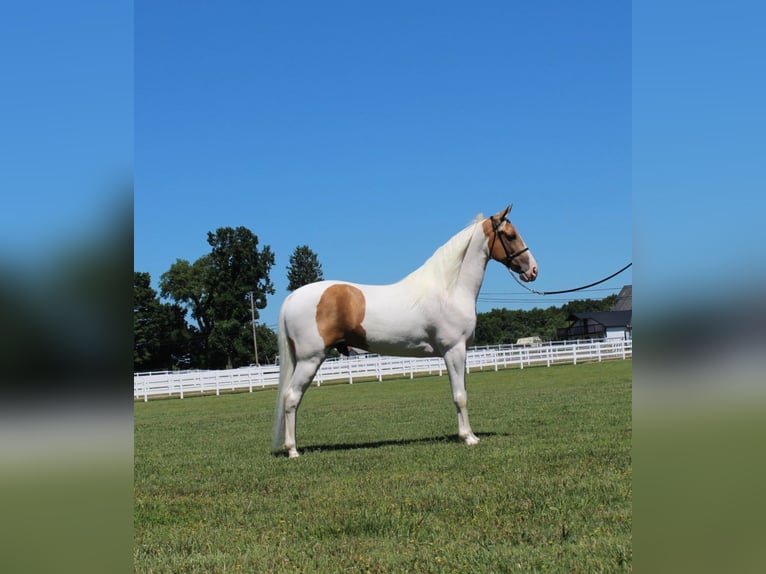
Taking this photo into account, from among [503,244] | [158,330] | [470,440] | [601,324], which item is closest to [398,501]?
[470,440]

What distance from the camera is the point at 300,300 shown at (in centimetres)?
743

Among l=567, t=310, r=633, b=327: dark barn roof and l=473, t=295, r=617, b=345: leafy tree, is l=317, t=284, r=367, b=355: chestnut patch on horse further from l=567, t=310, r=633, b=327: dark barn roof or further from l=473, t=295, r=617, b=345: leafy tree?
l=473, t=295, r=617, b=345: leafy tree

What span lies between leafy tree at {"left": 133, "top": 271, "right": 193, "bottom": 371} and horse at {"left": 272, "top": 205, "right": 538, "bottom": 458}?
46.0 metres

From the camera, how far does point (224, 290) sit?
197 ft

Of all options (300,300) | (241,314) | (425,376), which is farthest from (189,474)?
(241,314)

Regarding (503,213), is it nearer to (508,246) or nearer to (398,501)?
(508,246)

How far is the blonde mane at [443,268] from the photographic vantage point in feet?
25.2

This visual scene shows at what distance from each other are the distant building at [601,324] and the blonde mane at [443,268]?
53666mm

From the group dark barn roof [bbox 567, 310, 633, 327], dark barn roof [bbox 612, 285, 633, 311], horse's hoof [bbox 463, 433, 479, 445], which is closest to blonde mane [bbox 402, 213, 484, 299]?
horse's hoof [bbox 463, 433, 479, 445]

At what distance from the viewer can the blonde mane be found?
25.2 ft

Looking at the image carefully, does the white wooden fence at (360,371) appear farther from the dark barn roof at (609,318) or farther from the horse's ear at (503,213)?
the dark barn roof at (609,318)

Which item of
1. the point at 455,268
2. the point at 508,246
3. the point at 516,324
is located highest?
the point at 508,246

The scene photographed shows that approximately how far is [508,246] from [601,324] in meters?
62.2
